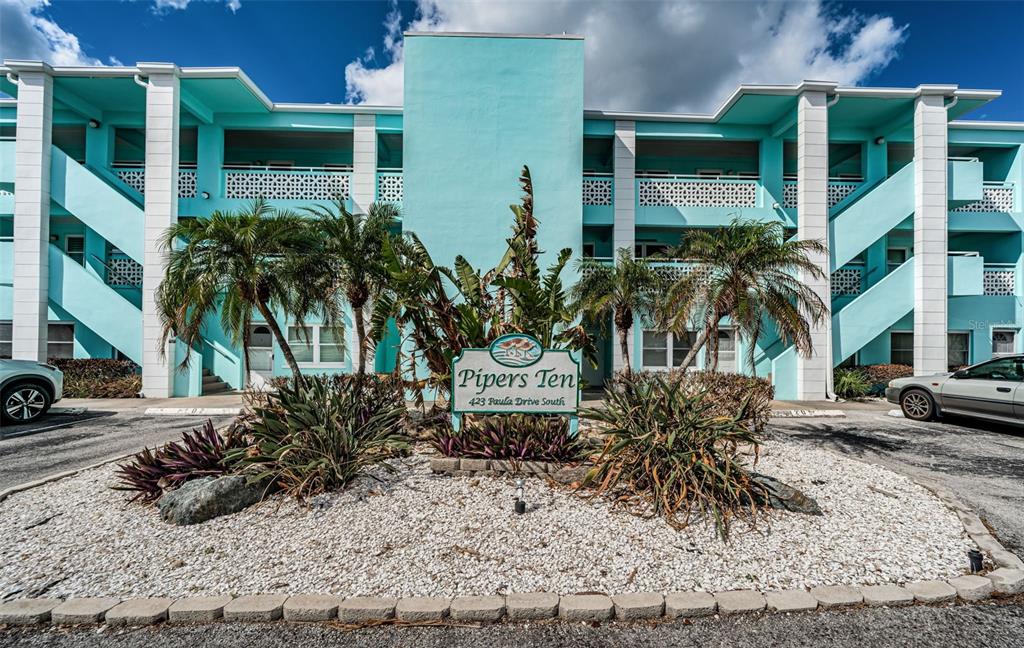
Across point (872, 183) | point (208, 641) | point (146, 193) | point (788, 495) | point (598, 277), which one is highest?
point (872, 183)

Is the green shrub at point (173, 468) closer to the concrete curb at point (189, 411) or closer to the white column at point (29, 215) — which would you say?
the concrete curb at point (189, 411)

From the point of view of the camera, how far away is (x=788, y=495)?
4.93 metres

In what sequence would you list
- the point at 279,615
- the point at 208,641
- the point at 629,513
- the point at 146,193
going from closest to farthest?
the point at 208,641, the point at 279,615, the point at 629,513, the point at 146,193

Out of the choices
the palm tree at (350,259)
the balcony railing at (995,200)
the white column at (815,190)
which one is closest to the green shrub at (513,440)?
the palm tree at (350,259)


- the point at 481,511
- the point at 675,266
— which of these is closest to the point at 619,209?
the point at 675,266

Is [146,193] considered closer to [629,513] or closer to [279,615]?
[279,615]

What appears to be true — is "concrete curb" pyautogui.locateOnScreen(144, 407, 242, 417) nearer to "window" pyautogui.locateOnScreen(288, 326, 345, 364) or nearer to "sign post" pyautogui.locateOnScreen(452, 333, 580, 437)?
"window" pyautogui.locateOnScreen(288, 326, 345, 364)

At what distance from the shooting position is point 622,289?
37.8ft

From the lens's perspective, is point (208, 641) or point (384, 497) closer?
point (208, 641)

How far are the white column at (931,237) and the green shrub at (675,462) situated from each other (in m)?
13.8

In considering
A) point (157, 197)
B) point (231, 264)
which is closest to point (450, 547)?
point (231, 264)

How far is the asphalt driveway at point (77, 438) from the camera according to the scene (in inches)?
275

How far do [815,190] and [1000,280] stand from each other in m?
7.88

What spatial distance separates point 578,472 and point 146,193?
15.6m
